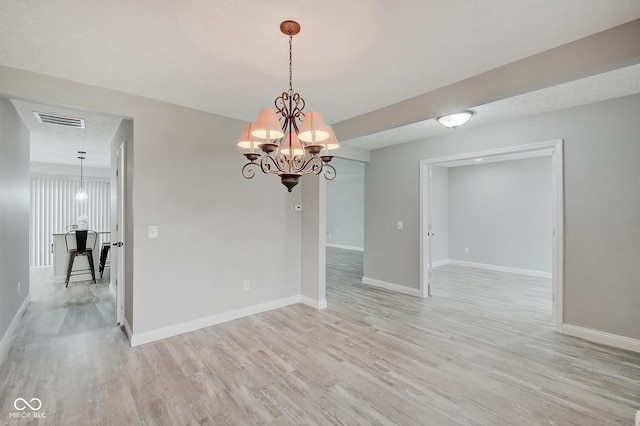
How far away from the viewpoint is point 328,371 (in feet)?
8.01

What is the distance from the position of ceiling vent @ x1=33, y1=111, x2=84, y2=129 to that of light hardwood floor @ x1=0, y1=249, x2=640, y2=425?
8.14ft

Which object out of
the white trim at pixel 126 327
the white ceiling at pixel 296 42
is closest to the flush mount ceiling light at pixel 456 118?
the white ceiling at pixel 296 42

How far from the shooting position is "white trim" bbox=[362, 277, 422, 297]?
183 inches

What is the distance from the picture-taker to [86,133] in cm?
427

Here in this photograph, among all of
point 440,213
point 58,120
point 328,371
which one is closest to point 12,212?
point 58,120

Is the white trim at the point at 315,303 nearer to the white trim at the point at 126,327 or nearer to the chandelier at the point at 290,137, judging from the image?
the white trim at the point at 126,327

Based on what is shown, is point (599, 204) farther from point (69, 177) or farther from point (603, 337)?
point (69, 177)

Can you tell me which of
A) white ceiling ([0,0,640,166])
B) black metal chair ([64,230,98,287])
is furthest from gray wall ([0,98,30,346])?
black metal chair ([64,230,98,287])

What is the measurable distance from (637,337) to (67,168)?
1052 cm

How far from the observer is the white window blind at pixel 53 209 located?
7078 mm

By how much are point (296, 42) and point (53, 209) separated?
862 centimetres

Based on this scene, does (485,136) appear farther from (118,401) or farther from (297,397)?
(118,401)

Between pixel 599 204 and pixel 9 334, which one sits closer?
pixel 9 334

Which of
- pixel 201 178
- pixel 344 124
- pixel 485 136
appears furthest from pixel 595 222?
pixel 201 178
